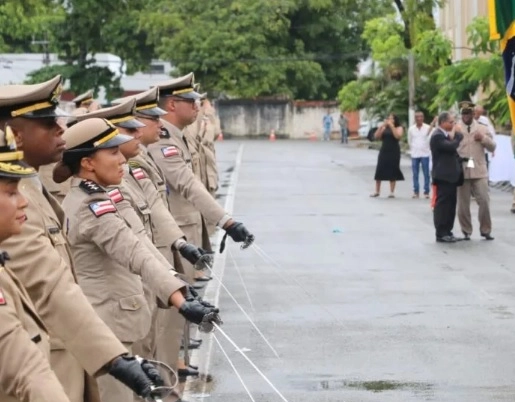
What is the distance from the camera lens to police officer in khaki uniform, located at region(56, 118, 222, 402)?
6.71m

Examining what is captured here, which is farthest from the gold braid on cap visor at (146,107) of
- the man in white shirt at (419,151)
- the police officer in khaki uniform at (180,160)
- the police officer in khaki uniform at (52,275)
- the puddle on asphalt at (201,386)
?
the man in white shirt at (419,151)

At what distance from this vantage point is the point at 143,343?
774 centimetres

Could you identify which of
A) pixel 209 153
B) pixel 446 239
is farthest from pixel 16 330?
pixel 446 239

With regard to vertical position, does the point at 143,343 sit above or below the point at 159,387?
below

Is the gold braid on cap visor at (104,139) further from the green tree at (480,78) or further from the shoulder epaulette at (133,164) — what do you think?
the green tree at (480,78)

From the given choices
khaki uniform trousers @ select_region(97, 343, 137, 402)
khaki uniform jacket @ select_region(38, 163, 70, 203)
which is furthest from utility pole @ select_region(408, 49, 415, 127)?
khaki uniform trousers @ select_region(97, 343, 137, 402)

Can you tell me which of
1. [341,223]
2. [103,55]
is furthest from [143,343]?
[103,55]

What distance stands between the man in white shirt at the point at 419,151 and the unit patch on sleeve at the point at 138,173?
20105mm

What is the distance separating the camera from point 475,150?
A: 67.6 feet

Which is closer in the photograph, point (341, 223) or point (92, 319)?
point (92, 319)

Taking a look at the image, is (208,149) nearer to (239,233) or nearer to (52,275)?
(239,233)

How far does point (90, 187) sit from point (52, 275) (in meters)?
1.58

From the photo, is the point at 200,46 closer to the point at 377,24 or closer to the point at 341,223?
the point at 377,24

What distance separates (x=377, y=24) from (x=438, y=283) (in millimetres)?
40816
